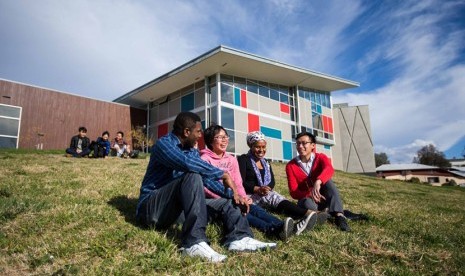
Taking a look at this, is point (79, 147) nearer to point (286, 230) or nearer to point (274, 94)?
point (286, 230)

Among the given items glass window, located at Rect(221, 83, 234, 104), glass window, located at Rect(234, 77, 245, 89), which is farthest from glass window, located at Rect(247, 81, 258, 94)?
glass window, located at Rect(221, 83, 234, 104)

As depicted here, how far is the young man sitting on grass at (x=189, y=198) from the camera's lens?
3.14 metres

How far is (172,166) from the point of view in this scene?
3496 mm

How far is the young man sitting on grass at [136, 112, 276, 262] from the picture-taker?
10.3ft

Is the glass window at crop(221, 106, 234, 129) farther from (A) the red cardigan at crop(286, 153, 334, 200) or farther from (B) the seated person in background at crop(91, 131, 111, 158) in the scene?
(A) the red cardigan at crop(286, 153, 334, 200)

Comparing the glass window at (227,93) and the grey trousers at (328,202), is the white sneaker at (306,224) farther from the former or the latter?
the glass window at (227,93)

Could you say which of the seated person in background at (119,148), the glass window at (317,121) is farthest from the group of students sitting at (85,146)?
the glass window at (317,121)

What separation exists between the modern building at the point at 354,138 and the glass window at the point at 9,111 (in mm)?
31438

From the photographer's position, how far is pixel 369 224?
5.04 m

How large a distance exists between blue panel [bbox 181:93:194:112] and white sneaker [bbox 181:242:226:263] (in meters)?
25.4

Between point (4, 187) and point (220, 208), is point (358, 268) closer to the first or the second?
point (220, 208)

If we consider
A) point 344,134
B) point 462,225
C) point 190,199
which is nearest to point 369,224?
point 462,225

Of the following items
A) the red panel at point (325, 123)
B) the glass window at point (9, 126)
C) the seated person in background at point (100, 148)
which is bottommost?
the seated person in background at point (100, 148)

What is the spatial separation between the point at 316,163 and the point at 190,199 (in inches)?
121
